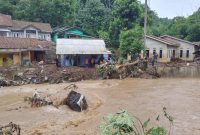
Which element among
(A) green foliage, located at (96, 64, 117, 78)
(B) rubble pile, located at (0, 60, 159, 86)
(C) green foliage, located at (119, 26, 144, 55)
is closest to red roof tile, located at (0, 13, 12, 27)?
(B) rubble pile, located at (0, 60, 159, 86)

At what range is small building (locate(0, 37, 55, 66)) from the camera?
97.3 ft

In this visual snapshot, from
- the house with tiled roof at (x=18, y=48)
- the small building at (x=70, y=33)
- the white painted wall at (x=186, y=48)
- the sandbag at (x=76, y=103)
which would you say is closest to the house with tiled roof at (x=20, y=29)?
the house with tiled roof at (x=18, y=48)

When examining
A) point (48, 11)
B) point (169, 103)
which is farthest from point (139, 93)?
point (48, 11)

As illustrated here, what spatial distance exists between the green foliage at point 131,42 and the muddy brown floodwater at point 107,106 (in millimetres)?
6071

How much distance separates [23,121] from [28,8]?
33333mm

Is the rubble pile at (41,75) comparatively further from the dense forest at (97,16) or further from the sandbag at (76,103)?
the dense forest at (97,16)

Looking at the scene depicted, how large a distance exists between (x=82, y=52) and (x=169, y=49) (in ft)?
41.1

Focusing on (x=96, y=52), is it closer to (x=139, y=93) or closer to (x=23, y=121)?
(x=139, y=93)

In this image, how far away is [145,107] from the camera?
1592 cm

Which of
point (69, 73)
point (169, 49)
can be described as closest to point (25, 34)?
point (69, 73)

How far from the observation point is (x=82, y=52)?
28938 mm

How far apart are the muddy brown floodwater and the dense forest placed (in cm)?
1525

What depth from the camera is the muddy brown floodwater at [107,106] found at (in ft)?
40.5

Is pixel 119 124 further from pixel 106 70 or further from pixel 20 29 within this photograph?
pixel 20 29
